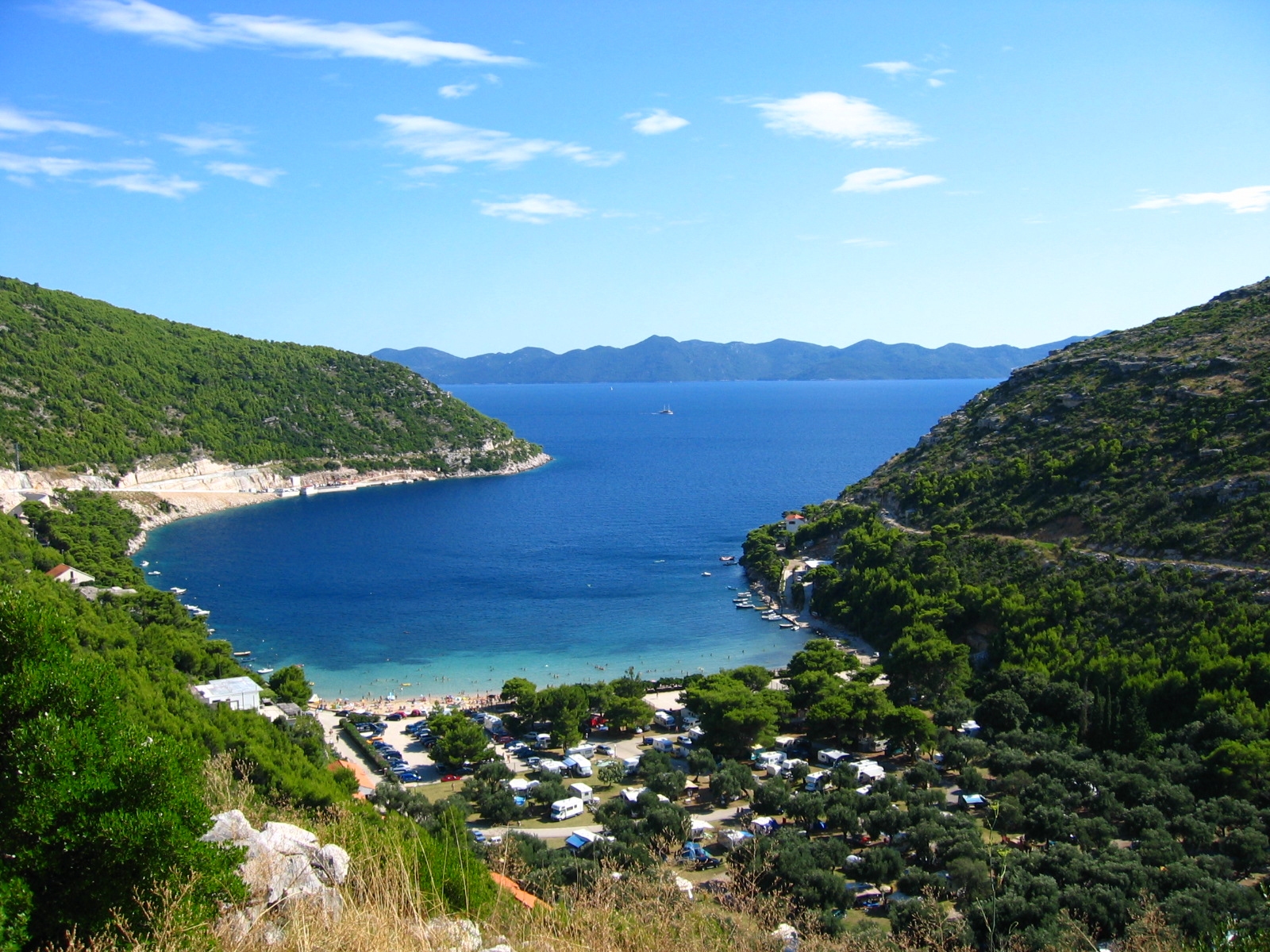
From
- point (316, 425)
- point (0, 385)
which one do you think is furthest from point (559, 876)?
point (316, 425)

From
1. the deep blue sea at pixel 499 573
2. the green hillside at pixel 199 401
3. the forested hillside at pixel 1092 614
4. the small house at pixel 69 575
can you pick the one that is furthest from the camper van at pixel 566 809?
the green hillside at pixel 199 401

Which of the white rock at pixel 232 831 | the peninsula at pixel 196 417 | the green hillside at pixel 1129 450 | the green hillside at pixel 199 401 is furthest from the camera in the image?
the green hillside at pixel 199 401

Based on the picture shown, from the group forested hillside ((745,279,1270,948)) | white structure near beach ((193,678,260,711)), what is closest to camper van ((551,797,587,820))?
forested hillside ((745,279,1270,948))

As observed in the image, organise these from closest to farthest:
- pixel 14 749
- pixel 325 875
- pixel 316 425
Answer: pixel 14 749, pixel 325 875, pixel 316 425

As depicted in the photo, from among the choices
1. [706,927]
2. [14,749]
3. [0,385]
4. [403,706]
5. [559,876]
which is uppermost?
[0,385]

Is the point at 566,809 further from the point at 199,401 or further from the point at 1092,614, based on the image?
the point at 199,401

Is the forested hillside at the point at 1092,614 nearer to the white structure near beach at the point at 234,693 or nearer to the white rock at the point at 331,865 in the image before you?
the white rock at the point at 331,865

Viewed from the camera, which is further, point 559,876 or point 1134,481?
point 1134,481

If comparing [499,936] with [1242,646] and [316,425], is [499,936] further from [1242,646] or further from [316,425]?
[316,425]
